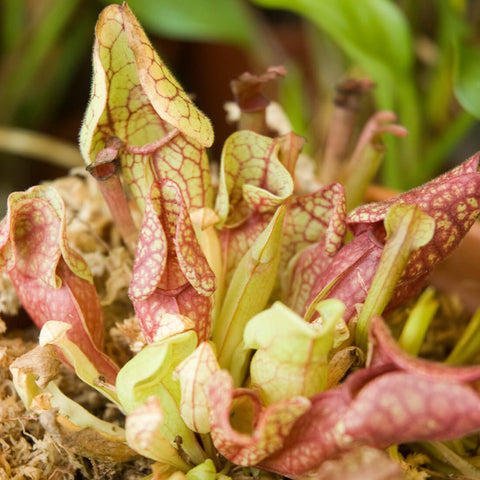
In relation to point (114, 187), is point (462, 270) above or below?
below

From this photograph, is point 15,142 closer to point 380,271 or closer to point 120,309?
point 120,309

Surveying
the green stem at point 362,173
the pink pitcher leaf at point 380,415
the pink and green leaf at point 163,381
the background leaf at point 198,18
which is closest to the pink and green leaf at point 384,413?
the pink pitcher leaf at point 380,415

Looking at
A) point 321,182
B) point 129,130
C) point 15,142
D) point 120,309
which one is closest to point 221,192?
point 129,130

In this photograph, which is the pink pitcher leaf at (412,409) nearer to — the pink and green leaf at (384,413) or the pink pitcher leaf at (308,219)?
the pink and green leaf at (384,413)

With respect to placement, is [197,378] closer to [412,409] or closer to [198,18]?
[412,409]

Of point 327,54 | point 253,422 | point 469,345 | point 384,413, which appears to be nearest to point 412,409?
point 384,413
